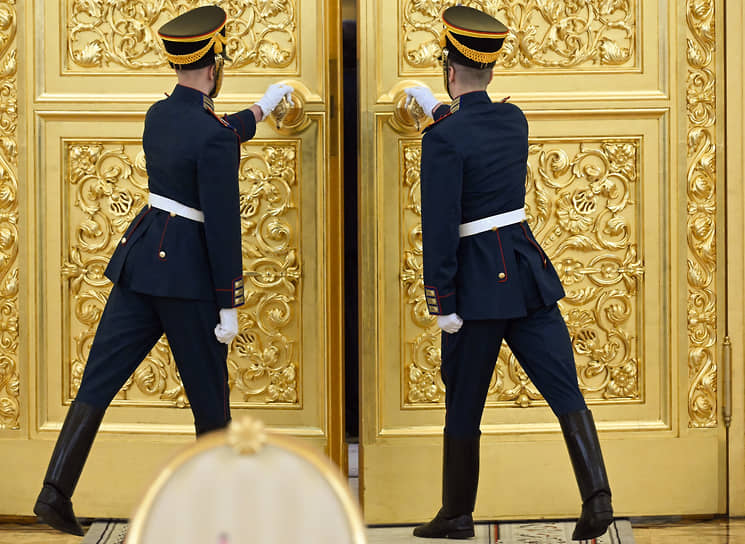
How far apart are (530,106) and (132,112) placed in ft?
4.15

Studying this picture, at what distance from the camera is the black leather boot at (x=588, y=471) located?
233 centimetres

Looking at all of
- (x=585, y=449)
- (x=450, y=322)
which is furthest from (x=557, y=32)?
(x=585, y=449)

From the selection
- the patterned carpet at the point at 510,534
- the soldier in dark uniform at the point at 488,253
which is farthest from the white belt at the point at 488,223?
the patterned carpet at the point at 510,534

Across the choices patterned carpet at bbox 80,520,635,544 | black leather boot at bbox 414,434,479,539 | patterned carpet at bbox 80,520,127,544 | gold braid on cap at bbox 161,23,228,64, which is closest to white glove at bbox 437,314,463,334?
black leather boot at bbox 414,434,479,539

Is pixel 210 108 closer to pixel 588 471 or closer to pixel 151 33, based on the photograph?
pixel 151 33

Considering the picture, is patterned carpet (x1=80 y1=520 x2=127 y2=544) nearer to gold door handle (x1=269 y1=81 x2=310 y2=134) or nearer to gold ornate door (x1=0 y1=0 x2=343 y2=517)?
gold ornate door (x1=0 y1=0 x2=343 y2=517)

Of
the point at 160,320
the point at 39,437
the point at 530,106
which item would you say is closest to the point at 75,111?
the point at 160,320

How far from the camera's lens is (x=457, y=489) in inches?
102

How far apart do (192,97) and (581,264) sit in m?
1.34

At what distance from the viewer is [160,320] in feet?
7.84

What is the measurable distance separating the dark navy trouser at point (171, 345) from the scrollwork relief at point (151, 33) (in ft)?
2.88

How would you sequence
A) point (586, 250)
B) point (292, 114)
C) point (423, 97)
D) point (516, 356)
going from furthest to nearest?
1. point (586, 250)
2. point (292, 114)
3. point (423, 97)
4. point (516, 356)

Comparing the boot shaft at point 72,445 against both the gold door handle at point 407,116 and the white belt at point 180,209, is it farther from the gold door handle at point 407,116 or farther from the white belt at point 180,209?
the gold door handle at point 407,116

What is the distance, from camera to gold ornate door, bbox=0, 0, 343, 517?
2842mm
